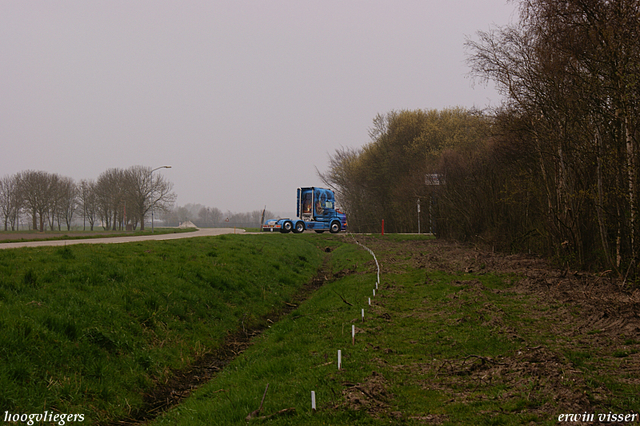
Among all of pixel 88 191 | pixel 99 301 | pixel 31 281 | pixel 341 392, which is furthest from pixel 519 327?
pixel 88 191

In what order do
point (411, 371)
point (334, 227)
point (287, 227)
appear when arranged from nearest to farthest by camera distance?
1. point (411, 371)
2. point (287, 227)
3. point (334, 227)

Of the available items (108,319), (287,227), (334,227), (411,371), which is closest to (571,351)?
(411,371)

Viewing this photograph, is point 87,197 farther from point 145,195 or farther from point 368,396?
point 368,396

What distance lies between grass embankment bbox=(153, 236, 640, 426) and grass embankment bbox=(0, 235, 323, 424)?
113 cm

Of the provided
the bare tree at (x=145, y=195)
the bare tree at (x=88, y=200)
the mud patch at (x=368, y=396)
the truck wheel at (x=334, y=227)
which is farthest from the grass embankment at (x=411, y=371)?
the bare tree at (x=88, y=200)

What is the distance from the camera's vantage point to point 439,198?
2931cm

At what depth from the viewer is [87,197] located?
251 ft

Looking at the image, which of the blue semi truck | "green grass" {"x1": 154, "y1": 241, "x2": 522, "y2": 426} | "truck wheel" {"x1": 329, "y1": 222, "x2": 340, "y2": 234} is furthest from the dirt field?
"truck wheel" {"x1": 329, "y1": 222, "x2": 340, "y2": 234}

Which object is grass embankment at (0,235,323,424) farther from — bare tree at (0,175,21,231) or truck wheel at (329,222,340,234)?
bare tree at (0,175,21,231)

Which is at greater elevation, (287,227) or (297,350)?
(287,227)

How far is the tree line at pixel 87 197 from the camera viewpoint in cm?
6506

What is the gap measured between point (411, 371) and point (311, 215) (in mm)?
32179

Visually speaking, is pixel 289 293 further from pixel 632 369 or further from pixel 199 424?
pixel 632 369

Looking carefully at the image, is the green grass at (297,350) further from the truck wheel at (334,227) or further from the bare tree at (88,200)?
the bare tree at (88,200)
